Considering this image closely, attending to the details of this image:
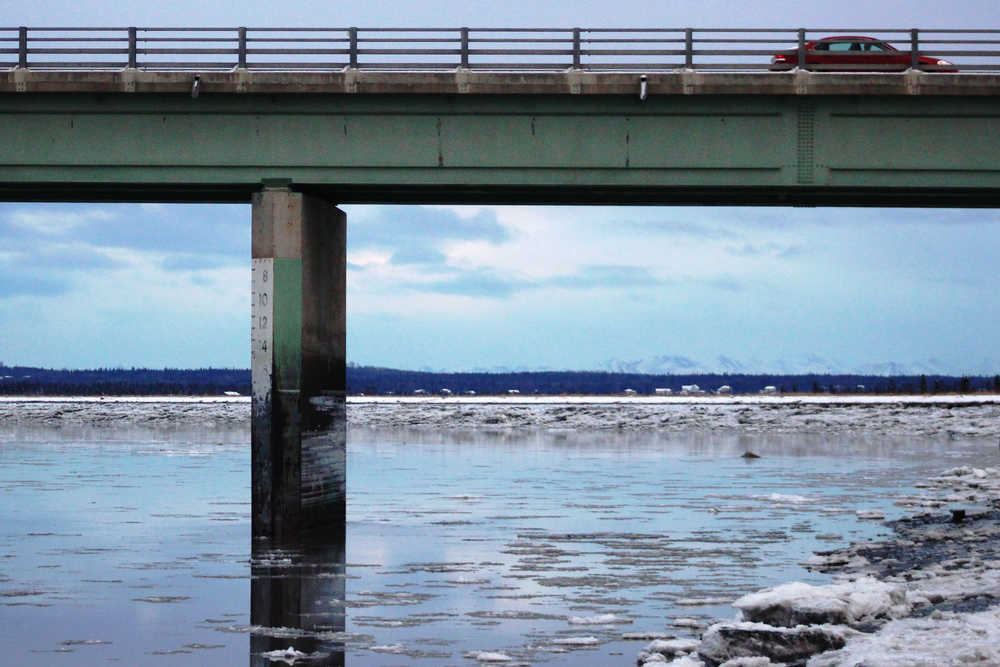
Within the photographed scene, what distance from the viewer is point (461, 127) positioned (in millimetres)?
27969

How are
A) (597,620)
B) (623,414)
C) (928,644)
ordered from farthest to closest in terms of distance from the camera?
1. (623,414)
2. (597,620)
3. (928,644)

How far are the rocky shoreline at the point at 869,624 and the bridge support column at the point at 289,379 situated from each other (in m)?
11.1

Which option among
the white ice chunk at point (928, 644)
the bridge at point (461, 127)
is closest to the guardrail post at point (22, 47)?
the bridge at point (461, 127)

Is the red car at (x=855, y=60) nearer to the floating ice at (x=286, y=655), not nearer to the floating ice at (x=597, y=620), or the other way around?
the floating ice at (x=597, y=620)

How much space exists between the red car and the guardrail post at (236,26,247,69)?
35.3 ft

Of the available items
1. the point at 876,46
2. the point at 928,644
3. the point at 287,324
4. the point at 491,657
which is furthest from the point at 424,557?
the point at 876,46

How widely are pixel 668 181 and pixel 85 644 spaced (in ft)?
54.2

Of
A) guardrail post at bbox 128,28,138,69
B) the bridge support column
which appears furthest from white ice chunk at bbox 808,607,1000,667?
guardrail post at bbox 128,28,138,69

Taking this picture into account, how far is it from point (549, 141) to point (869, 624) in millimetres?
15473

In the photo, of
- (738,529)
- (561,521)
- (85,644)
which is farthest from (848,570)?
(85,644)

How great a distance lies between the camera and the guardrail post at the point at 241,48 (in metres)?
27.9

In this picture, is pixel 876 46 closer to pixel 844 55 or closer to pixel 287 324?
pixel 844 55

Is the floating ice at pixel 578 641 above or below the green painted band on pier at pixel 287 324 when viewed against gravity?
below

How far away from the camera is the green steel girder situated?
27875mm
